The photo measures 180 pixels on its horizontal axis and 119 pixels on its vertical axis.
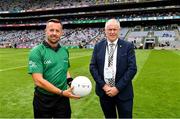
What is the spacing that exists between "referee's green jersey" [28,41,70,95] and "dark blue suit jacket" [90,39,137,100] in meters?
0.83

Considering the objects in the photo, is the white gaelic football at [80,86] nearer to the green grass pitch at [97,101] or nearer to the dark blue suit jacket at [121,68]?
the dark blue suit jacket at [121,68]

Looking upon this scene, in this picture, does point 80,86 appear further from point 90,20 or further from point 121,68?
point 90,20

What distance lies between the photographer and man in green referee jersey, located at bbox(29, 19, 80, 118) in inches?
214

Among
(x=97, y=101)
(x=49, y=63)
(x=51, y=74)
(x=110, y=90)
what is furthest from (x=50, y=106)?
(x=97, y=101)

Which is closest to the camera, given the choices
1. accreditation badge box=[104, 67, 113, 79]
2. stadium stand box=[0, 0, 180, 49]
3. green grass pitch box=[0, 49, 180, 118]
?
accreditation badge box=[104, 67, 113, 79]

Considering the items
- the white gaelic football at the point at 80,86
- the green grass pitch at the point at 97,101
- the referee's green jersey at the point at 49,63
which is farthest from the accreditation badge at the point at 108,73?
the green grass pitch at the point at 97,101

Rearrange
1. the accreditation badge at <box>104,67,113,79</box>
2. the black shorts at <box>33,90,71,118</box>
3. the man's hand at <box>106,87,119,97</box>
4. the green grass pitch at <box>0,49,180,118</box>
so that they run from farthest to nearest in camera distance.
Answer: the green grass pitch at <box>0,49,180,118</box>
the accreditation badge at <box>104,67,113,79</box>
the man's hand at <box>106,87,119,97</box>
the black shorts at <box>33,90,71,118</box>

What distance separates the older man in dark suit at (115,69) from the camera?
6176 millimetres

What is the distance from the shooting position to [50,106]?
5625mm

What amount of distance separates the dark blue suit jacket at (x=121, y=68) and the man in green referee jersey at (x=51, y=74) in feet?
2.64

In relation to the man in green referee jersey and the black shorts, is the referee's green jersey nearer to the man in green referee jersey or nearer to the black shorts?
the man in green referee jersey

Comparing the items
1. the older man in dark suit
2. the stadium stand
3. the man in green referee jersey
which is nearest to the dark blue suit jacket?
the older man in dark suit

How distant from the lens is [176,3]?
84.2 metres

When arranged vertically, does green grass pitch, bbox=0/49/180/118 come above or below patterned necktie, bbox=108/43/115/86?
below
